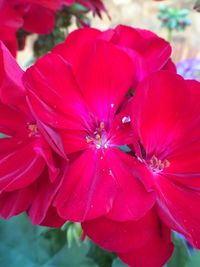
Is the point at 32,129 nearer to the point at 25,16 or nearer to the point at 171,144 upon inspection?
the point at 171,144

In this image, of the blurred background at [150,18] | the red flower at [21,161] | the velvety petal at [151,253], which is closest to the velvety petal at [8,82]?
the red flower at [21,161]

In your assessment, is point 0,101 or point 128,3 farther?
point 128,3

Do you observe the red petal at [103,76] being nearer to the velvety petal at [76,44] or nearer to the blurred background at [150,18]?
the velvety petal at [76,44]

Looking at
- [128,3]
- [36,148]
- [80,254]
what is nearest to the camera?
[36,148]

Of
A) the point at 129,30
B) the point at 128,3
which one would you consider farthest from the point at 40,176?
the point at 128,3

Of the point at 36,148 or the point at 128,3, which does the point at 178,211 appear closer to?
the point at 36,148

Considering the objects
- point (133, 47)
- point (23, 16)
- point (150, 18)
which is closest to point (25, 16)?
point (23, 16)

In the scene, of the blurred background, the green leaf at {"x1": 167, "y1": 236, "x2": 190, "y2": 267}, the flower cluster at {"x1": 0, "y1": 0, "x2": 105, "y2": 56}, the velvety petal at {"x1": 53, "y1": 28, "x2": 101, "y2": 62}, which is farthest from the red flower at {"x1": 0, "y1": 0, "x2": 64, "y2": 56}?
the blurred background
